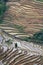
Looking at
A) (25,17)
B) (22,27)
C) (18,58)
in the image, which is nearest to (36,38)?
(22,27)

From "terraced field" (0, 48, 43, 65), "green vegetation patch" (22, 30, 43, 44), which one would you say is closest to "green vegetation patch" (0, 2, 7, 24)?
"green vegetation patch" (22, 30, 43, 44)

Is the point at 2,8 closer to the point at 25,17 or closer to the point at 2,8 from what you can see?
the point at 2,8

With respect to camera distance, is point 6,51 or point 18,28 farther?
point 18,28

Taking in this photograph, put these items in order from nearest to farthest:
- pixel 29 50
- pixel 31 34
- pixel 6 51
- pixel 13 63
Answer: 1. pixel 13 63
2. pixel 6 51
3. pixel 29 50
4. pixel 31 34

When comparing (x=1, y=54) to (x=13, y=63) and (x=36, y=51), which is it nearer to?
(x=13, y=63)

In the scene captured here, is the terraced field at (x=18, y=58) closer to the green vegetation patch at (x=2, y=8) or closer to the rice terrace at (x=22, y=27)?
the rice terrace at (x=22, y=27)

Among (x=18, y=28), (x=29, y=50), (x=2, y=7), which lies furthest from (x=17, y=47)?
(x=2, y=7)

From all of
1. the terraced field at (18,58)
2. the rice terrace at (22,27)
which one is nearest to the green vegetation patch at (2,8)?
the rice terrace at (22,27)
